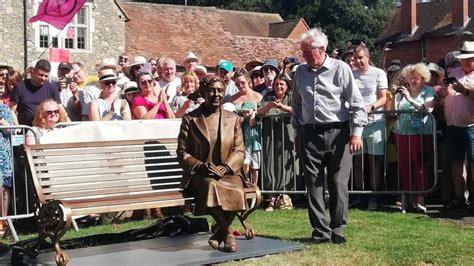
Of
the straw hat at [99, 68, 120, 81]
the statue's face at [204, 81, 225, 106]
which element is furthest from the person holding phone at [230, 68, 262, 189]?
the statue's face at [204, 81, 225, 106]

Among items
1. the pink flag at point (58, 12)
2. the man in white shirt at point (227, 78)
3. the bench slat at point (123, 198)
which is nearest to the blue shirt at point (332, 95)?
the bench slat at point (123, 198)

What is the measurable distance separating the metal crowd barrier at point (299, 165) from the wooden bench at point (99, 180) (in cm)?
268

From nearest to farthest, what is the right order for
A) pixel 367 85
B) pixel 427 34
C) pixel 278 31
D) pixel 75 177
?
1. pixel 75 177
2. pixel 367 85
3. pixel 427 34
4. pixel 278 31

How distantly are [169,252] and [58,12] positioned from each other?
12.4m

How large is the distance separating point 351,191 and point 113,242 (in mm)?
3893

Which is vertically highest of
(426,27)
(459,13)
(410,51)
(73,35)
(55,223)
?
(459,13)

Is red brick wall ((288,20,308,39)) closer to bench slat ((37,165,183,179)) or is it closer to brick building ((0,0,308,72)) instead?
brick building ((0,0,308,72))

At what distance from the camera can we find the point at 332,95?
7566mm

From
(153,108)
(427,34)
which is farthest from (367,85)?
(427,34)

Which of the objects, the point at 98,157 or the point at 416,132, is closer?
the point at 98,157

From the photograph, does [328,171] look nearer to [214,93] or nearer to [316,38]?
[316,38]

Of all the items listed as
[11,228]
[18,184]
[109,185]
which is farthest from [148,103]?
[109,185]

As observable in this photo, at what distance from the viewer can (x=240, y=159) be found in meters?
6.98

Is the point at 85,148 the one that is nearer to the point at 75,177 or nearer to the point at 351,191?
the point at 75,177
